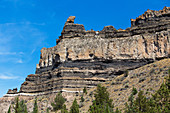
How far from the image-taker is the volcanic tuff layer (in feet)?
252

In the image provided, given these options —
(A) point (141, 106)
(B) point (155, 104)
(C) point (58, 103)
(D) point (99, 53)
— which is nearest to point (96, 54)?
(D) point (99, 53)

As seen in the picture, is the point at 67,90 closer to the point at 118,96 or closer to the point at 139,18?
the point at 118,96

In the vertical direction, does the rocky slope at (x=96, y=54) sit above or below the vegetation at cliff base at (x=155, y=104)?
above

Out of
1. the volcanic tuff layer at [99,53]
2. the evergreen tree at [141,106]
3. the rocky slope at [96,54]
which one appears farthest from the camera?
the volcanic tuff layer at [99,53]

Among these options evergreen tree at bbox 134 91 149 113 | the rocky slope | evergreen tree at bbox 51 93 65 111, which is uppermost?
the rocky slope

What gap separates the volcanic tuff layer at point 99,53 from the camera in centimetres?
7669

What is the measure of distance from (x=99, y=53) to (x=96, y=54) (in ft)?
3.09

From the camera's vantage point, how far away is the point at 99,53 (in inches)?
3147

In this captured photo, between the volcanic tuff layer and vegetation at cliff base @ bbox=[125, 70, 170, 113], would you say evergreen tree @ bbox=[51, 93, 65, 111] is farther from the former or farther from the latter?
vegetation at cliff base @ bbox=[125, 70, 170, 113]

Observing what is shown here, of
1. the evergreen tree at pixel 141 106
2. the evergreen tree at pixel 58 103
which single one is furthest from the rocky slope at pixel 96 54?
the evergreen tree at pixel 141 106

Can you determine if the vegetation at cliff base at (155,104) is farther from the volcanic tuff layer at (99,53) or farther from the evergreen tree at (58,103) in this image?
the volcanic tuff layer at (99,53)

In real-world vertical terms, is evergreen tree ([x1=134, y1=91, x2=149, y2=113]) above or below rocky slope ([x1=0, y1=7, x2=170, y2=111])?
below

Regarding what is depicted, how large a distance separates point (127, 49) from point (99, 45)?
7932 millimetres

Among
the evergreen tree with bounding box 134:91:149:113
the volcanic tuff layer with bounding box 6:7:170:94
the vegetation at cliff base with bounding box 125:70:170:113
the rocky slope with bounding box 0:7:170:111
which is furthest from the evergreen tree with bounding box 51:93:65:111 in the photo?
the evergreen tree with bounding box 134:91:149:113
